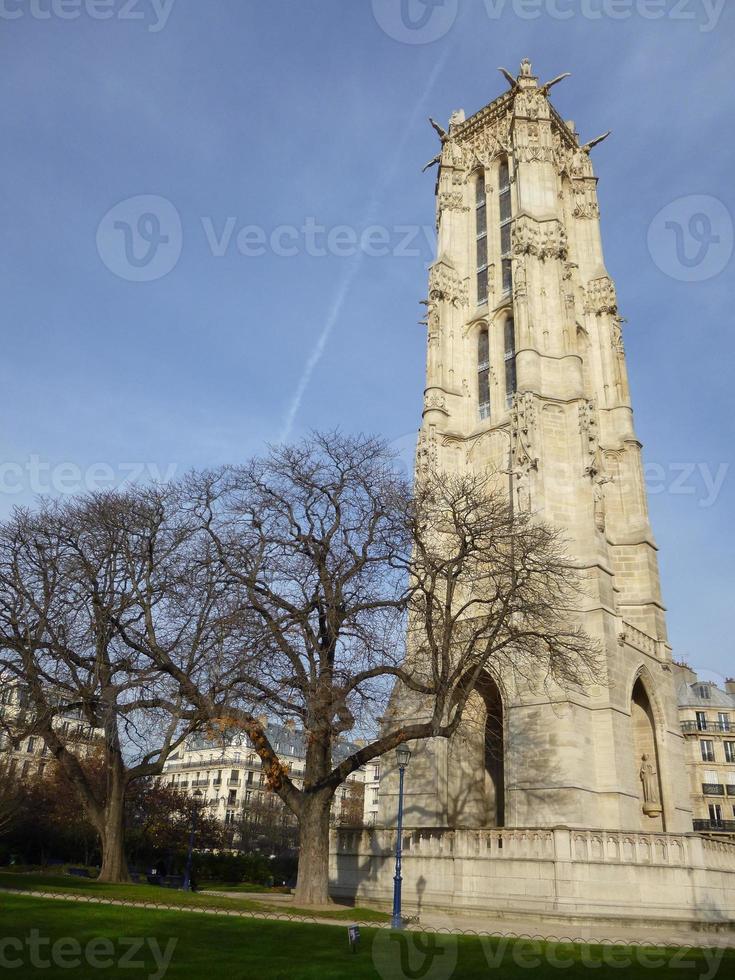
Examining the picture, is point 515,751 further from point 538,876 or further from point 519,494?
point 519,494

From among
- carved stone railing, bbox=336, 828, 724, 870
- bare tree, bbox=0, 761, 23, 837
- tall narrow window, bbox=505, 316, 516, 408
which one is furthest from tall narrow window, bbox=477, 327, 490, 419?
bare tree, bbox=0, 761, 23, 837

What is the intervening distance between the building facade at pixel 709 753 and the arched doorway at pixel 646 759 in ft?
68.4

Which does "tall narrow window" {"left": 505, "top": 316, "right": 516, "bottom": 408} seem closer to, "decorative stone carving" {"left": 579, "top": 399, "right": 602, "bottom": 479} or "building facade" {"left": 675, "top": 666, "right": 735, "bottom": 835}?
"decorative stone carving" {"left": 579, "top": 399, "right": 602, "bottom": 479}

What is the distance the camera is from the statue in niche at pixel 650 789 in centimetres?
2541

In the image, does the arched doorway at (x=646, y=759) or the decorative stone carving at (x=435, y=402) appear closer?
the arched doorway at (x=646, y=759)

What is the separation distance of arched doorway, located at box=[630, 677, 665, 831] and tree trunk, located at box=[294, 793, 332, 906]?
12650 mm

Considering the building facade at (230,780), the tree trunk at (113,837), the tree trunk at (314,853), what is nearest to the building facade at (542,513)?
the tree trunk at (314,853)

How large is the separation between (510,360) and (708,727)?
96.8 ft

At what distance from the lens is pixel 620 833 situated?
17609 millimetres

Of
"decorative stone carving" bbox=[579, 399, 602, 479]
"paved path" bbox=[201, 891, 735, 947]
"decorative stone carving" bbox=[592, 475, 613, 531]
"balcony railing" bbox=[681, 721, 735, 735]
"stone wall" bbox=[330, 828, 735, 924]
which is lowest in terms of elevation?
"paved path" bbox=[201, 891, 735, 947]

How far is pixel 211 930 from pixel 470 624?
13300 mm

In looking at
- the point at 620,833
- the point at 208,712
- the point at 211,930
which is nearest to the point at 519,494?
the point at 620,833

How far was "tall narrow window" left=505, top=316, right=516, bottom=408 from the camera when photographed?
106ft

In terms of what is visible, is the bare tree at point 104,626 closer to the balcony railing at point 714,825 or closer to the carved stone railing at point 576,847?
the carved stone railing at point 576,847
